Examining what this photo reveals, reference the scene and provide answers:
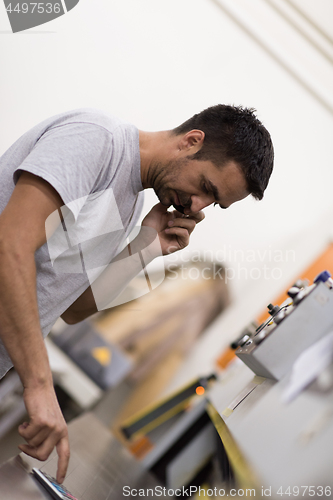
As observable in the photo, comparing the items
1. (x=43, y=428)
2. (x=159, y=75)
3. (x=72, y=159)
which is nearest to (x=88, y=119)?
(x=72, y=159)

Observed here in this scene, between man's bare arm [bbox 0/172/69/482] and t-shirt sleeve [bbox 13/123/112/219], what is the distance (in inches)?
1.0

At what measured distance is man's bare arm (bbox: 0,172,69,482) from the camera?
666mm

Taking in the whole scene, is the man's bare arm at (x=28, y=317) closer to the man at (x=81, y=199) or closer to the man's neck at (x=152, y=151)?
the man at (x=81, y=199)

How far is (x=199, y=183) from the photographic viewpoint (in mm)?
958

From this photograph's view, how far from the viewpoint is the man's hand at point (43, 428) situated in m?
0.65

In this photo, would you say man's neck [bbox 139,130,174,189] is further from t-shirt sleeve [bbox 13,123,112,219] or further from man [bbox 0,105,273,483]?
t-shirt sleeve [bbox 13,123,112,219]

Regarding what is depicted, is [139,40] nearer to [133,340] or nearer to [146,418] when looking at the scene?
[146,418]

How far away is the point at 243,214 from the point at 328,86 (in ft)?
2.14

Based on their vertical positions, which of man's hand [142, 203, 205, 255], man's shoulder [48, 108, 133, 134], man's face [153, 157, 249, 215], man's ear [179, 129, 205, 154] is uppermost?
man's shoulder [48, 108, 133, 134]

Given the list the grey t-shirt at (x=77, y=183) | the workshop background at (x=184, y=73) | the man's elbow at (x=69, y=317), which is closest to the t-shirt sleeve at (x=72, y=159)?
the grey t-shirt at (x=77, y=183)

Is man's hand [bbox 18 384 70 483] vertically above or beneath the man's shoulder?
beneath

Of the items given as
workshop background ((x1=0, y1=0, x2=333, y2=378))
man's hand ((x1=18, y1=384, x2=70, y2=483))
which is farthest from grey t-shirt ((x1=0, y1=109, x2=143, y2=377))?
workshop background ((x1=0, y1=0, x2=333, y2=378))

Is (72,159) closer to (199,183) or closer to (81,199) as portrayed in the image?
(81,199)

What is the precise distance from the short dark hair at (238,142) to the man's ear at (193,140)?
11 millimetres
